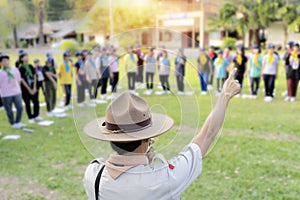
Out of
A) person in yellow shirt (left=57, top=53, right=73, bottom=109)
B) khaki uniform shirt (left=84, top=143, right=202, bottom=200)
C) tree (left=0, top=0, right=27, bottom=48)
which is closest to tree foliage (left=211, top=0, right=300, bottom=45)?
person in yellow shirt (left=57, top=53, right=73, bottom=109)

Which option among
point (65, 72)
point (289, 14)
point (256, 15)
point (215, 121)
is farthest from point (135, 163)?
point (256, 15)

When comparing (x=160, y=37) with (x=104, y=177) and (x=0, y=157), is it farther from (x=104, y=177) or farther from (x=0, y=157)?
(x=0, y=157)

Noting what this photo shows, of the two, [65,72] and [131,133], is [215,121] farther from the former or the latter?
[65,72]

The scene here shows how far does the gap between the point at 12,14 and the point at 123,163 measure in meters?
5.03

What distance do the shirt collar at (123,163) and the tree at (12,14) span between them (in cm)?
450

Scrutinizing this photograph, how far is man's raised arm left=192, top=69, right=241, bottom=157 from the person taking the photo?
120 cm

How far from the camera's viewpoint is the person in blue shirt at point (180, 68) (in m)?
1.30

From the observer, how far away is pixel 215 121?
4.11ft

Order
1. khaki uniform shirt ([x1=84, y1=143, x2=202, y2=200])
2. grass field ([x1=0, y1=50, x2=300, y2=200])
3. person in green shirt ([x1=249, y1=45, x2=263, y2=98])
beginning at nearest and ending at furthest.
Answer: khaki uniform shirt ([x1=84, y1=143, x2=202, y2=200]) → grass field ([x1=0, y1=50, x2=300, y2=200]) → person in green shirt ([x1=249, y1=45, x2=263, y2=98])

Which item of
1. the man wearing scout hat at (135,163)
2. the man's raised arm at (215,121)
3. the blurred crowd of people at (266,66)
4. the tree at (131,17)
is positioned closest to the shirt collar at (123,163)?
the man wearing scout hat at (135,163)

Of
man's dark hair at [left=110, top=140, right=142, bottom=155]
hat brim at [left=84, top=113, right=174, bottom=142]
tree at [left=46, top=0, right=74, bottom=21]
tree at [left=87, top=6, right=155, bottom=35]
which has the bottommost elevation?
man's dark hair at [left=110, top=140, right=142, bottom=155]

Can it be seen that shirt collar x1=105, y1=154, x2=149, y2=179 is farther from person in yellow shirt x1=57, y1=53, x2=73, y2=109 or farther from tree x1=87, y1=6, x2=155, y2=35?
person in yellow shirt x1=57, y1=53, x2=73, y2=109

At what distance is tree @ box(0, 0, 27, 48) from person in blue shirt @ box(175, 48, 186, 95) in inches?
168

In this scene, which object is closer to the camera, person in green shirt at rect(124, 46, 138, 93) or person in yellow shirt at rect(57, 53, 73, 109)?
person in green shirt at rect(124, 46, 138, 93)
